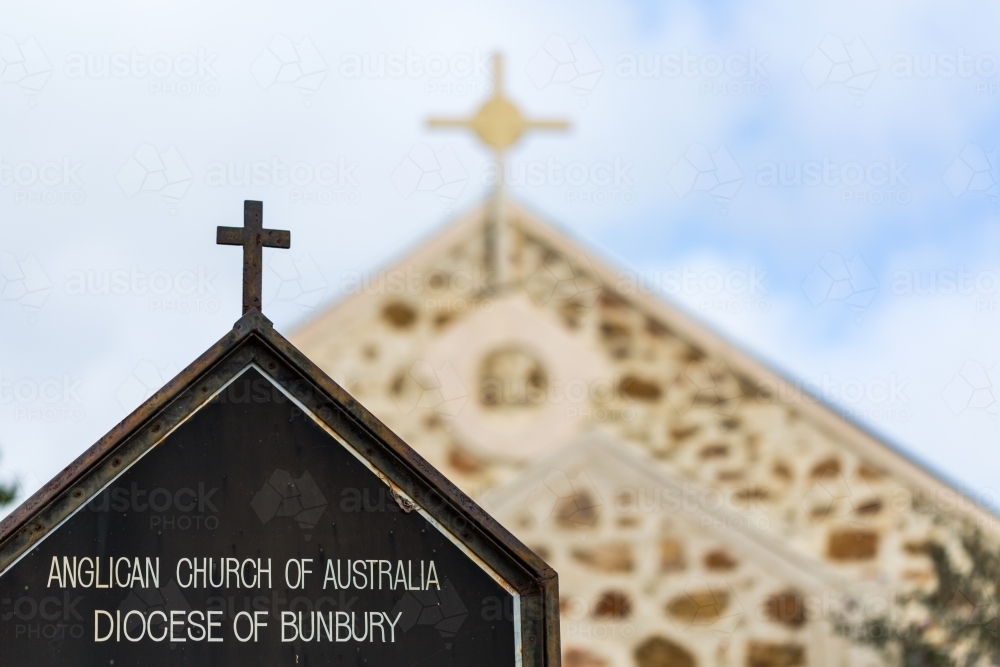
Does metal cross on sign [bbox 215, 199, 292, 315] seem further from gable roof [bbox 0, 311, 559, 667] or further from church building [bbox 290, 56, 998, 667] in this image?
church building [bbox 290, 56, 998, 667]

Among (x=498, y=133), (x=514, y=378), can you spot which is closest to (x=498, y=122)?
(x=498, y=133)

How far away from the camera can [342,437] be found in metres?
5.13

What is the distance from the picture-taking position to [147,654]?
490 centimetres

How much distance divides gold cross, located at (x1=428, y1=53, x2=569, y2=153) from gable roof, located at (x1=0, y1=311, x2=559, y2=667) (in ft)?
15.3

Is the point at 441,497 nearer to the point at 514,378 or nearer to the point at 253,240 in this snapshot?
the point at 253,240

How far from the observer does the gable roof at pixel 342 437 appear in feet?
Answer: 16.4

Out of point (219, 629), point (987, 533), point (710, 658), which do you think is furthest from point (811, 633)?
point (219, 629)

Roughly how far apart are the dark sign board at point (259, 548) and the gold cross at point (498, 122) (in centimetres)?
469

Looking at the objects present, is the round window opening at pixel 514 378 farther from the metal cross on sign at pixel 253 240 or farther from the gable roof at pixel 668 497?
the metal cross on sign at pixel 253 240

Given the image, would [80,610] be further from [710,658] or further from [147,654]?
[710,658]

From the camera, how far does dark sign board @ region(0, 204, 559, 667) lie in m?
4.92

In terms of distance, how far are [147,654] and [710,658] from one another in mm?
4541

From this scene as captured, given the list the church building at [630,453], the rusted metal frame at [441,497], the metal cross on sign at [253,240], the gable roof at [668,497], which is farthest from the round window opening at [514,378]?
the rusted metal frame at [441,497]

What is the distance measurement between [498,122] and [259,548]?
5.14 meters
